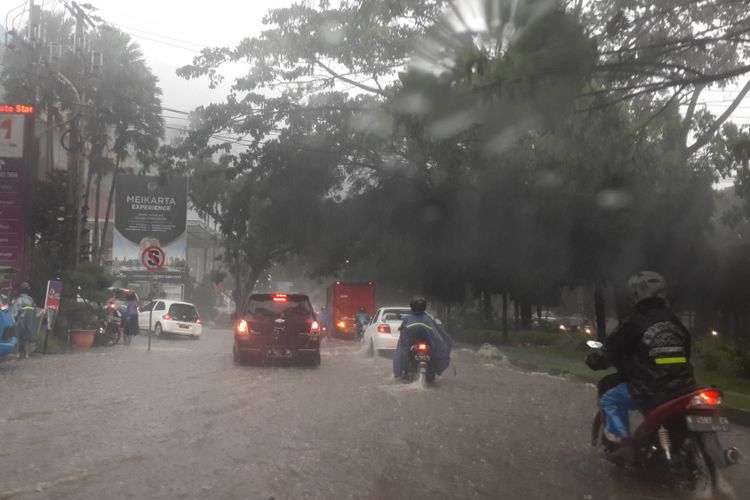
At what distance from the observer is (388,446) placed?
28.1 feet

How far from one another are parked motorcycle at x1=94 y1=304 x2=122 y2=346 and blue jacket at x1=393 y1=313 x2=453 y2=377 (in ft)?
45.3

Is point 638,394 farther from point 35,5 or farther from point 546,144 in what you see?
point 35,5

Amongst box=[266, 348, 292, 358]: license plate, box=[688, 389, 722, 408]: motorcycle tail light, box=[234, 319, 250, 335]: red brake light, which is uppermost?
box=[234, 319, 250, 335]: red brake light

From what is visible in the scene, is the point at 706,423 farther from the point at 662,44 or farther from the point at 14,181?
the point at 14,181

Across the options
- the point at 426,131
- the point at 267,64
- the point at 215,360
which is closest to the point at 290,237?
the point at 267,64

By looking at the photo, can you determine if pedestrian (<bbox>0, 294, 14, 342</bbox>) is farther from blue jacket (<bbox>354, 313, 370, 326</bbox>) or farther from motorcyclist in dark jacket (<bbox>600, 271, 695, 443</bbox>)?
blue jacket (<bbox>354, 313, 370, 326</bbox>)

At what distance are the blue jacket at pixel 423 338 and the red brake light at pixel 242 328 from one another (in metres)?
4.67

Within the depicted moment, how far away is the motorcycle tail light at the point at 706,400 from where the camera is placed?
6141 millimetres

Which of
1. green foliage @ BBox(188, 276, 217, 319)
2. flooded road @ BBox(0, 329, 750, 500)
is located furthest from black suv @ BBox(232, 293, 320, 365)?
green foliage @ BBox(188, 276, 217, 319)

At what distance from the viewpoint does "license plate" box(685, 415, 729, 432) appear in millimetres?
6055

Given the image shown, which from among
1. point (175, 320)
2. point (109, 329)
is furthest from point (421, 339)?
point (175, 320)

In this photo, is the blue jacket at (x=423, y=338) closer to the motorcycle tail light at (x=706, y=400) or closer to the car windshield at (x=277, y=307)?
the car windshield at (x=277, y=307)

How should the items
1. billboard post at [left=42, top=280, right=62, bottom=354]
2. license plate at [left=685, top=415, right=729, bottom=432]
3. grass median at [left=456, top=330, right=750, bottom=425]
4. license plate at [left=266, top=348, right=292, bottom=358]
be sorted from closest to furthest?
1. license plate at [left=685, top=415, right=729, bottom=432]
2. grass median at [left=456, top=330, right=750, bottom=425]
3. license plate at [left=266, top=348, right=292, bottom=358]
4. billboard post at [left=42, top=280, right=62, bottom=354]

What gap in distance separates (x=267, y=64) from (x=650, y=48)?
15493 millimetres
